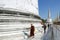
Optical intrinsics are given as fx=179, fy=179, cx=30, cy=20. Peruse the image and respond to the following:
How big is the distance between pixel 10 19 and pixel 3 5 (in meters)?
0.57

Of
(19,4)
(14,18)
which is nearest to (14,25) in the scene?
(14,18)

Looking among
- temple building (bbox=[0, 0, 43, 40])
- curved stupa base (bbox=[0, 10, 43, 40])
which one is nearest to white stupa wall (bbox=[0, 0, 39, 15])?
temple building (bbox=[0, 0, 43, 40])

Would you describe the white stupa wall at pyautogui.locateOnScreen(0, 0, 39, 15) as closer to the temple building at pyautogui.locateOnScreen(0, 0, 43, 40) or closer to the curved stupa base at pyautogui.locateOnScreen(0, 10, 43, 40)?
the temple building at pyautogui.locateOnScreen(0, 0, 43, 40)

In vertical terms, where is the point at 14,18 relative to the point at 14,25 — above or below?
above

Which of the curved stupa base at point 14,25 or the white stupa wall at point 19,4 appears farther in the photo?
the white stupa wall at point 19,4

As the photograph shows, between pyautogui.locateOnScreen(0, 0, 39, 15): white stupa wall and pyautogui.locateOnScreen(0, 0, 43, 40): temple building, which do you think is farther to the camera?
pyautogui.locateOnScreen(0, 0, 39, 15): white stupa wall

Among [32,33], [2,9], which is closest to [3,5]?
[2,9]

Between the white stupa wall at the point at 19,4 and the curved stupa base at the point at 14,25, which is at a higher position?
the white stupa wall at the point at 19,4

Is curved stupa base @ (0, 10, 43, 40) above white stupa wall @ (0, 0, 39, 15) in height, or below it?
below

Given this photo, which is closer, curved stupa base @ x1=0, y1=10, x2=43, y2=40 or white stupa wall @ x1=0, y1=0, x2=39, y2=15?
curved stupa base @ x1=0, y1=10, x2=43, y2=40

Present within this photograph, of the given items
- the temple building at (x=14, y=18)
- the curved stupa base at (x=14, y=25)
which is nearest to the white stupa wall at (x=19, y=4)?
the temple building at (x=14, y=18)

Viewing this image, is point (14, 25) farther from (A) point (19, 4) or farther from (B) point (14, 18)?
(A) point (19, 4)

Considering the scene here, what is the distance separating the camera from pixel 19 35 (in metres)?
5.52

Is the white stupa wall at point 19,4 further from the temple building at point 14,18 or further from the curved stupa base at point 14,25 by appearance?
the curved stupa base at point 14,25
